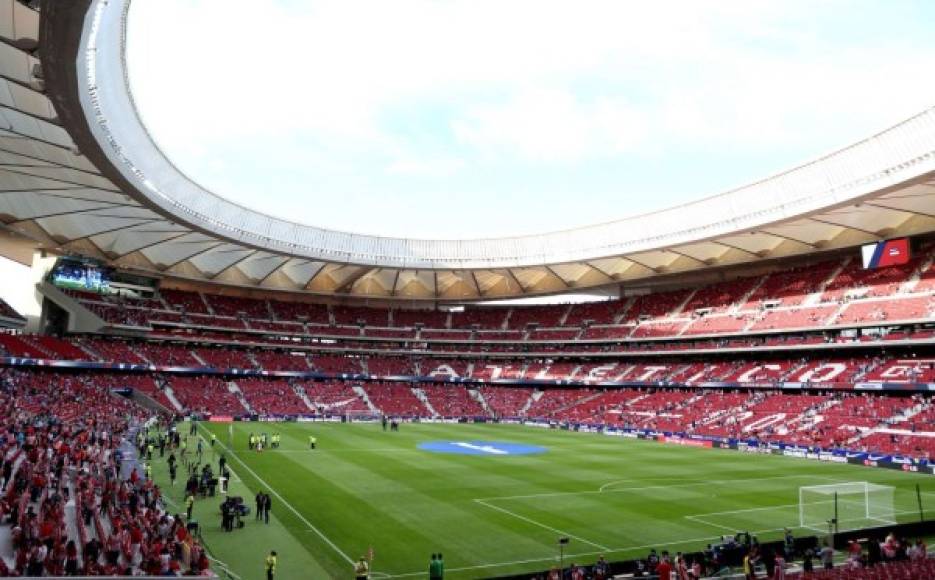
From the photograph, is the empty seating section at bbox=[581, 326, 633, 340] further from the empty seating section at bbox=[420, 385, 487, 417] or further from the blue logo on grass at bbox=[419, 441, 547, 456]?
the blue logo on grass at bbox=[419, 441, 547, 456]

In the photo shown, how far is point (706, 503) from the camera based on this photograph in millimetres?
26125

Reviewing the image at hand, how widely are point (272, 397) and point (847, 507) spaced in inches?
1821

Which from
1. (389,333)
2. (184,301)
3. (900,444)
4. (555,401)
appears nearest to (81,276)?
(184,301)

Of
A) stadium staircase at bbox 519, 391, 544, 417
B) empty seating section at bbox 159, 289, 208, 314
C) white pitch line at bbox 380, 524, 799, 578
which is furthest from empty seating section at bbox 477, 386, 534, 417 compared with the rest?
white pitch line at bbox 380, 524, 799, 578

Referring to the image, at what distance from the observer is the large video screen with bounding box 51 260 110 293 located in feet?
186

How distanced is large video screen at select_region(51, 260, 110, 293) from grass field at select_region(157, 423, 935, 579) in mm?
25917

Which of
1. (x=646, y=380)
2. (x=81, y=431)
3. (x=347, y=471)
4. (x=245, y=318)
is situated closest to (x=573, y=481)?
(x=347, y=471)

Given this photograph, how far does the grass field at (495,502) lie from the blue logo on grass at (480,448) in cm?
126

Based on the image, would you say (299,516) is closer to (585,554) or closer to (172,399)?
(585,554)

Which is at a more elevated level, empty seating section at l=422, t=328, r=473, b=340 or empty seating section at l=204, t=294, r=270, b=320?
empty seating section at l=204, t=294, r=270, b=320

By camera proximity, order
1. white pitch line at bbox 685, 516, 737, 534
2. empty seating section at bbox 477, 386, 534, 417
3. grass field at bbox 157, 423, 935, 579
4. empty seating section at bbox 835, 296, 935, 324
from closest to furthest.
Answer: grass field at bbox 157, 423, 935, 579 < white pitch line at bbox 685, 516, 737, 534 < empty seating section at bbox 835, 296, 935, 324 < empty seating section at bbox 477, 386, 534, 417

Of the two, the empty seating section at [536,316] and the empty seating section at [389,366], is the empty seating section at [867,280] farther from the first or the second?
the empty seating section at [389,366]

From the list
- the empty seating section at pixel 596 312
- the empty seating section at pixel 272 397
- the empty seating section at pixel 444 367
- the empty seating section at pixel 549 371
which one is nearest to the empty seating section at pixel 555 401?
the empty seating section at pixel 549 371

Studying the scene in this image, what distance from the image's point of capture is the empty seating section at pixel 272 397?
5662 centimetres
